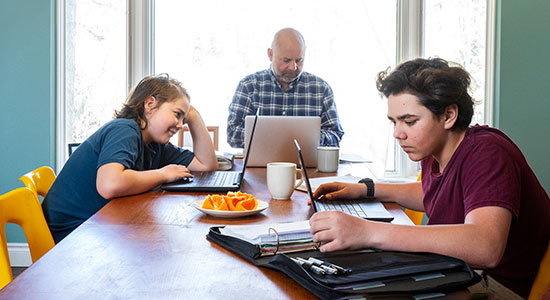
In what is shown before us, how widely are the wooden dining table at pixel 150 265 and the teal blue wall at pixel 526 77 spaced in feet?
Result: 7.26

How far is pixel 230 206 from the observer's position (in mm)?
1373

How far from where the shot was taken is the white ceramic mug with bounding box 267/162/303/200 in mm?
1603

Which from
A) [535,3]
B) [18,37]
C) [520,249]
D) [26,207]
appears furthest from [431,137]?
[18,37]

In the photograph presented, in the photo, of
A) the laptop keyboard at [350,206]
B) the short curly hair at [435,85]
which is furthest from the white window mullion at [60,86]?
the short curly hair at [435,85]

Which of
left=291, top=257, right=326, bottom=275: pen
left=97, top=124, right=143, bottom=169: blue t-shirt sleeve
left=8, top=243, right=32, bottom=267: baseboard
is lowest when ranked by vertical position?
left=8, top=243, right=32, bottom=267: baseboard

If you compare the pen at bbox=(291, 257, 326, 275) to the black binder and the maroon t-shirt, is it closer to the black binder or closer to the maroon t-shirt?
the black binder

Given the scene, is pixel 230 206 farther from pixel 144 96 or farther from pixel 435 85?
pixel 144 96

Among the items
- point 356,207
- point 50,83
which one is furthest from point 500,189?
point 50,83

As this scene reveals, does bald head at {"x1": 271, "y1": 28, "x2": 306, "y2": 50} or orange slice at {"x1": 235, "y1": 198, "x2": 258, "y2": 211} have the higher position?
bald head at {"x1": 271, "y1": 28, "x2": 306, "y2": 50}

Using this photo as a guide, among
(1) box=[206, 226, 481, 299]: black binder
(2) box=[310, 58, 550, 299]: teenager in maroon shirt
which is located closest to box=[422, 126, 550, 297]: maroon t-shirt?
(2) box=[310, 58, 550, 299]: teenager in maroon shirt

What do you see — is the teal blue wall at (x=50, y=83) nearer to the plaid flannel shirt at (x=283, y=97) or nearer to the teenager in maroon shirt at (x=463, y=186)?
the plaid flannel shirt at (x=283, y=97)

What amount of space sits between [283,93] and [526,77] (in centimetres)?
154

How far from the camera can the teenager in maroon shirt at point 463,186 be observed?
40.5 inches

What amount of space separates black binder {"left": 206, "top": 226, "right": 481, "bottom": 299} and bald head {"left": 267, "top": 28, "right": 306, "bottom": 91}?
2.49 m
